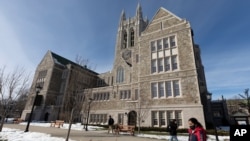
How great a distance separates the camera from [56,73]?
43031 millimetres

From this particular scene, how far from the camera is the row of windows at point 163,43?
22.0 meters

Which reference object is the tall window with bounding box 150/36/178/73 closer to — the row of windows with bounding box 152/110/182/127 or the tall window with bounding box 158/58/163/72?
the tall window with bounding box 158/58/163/72

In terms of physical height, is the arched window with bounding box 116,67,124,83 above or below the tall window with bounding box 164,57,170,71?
above

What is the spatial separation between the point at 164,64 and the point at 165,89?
3.57 meters

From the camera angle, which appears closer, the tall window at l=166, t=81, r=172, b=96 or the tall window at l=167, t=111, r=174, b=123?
the tall window at l=167, t=111, r=174, b=123

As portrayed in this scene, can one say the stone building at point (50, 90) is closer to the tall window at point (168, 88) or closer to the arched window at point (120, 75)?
the arched window at point (120, 75)

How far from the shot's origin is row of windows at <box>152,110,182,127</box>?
725 inches

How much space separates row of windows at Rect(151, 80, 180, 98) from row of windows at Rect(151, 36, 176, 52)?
17.7 feet

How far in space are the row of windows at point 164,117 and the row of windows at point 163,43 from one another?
9147 mm

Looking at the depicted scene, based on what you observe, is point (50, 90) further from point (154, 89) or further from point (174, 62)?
point (174, 62)

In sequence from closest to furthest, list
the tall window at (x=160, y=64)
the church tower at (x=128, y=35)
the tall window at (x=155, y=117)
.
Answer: the tall window at (x=155, y=117) → the tall window at (x=160, y=64) → the church tower at (x=128, y=35)

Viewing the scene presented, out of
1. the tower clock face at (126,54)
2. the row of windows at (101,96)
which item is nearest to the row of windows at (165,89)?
the row of windows at (101,96)

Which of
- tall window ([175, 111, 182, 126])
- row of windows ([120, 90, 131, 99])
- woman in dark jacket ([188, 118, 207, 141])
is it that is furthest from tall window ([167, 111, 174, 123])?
woman in dark jacket ([188, 118, 207, 141])

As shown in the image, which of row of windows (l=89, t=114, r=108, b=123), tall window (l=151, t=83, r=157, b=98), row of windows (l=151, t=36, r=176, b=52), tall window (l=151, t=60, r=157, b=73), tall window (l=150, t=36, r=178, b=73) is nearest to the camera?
tall window (l=151, t=83, r=157, b=98)
